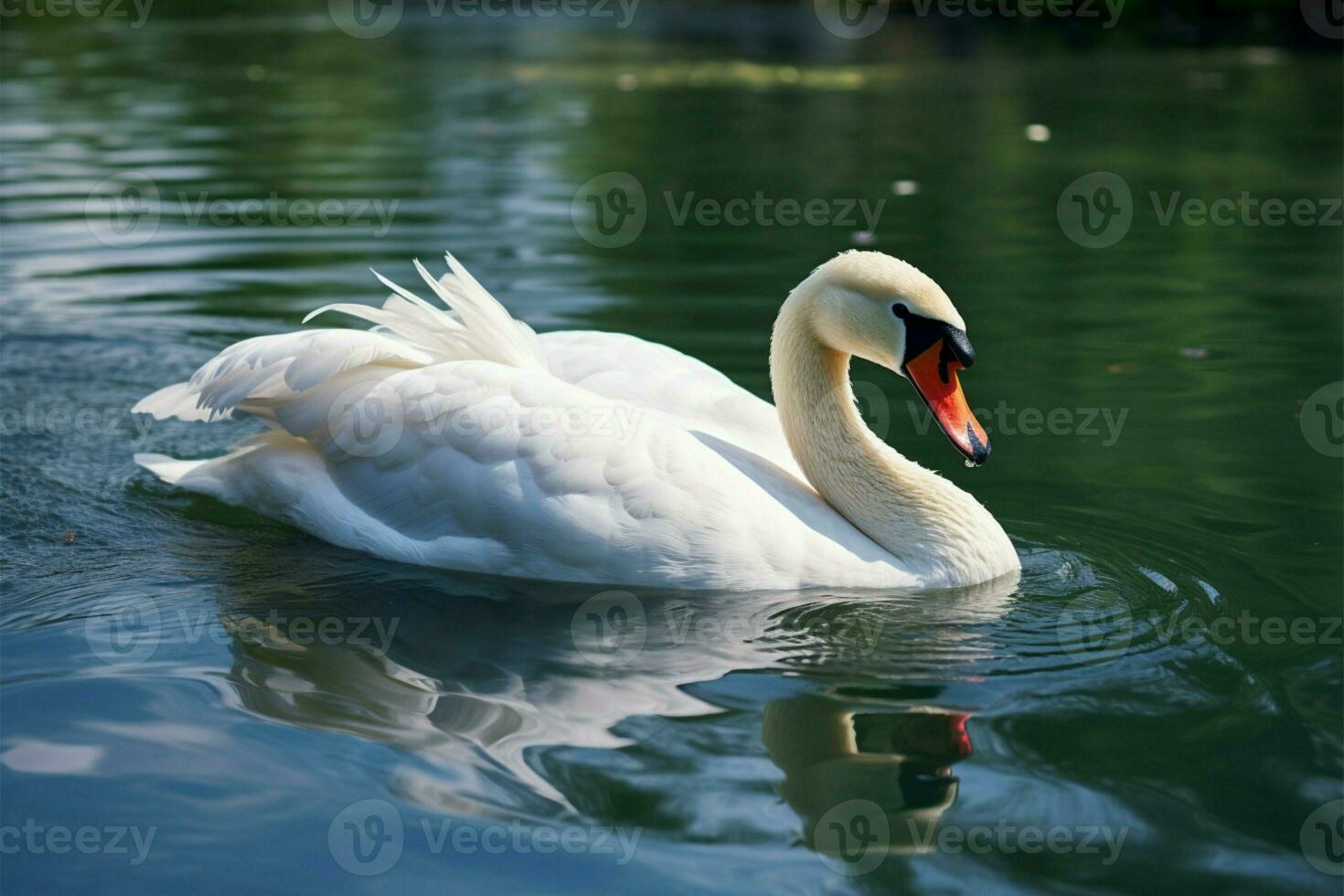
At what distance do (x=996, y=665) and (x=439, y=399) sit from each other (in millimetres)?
2135

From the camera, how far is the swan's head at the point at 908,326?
555cm

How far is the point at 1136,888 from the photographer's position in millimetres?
3904

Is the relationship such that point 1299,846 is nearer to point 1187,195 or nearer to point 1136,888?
point 1136,888

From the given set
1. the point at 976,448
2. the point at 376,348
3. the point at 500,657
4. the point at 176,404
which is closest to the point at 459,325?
the point at 376,348

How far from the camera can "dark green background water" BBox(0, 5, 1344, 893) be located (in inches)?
164

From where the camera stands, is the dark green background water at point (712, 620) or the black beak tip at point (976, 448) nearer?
the dark green background water at point (712, 620)

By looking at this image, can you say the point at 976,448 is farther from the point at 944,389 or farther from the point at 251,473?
the point at 251,473

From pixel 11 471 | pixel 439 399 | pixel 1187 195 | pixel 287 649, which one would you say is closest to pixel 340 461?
pixel 439 399

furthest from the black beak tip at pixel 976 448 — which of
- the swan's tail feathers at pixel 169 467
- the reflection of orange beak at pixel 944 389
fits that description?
the swan's tail feathers at pixel 169 467

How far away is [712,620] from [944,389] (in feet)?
3.70

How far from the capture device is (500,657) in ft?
17.2

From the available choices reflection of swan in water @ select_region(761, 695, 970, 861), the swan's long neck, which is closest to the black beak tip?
the swan's long neck

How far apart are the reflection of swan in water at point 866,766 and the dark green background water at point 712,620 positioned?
0.04ft

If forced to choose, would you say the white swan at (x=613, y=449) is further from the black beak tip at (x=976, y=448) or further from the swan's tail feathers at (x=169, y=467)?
the swan's tail feathers at (x=169, y=467)
